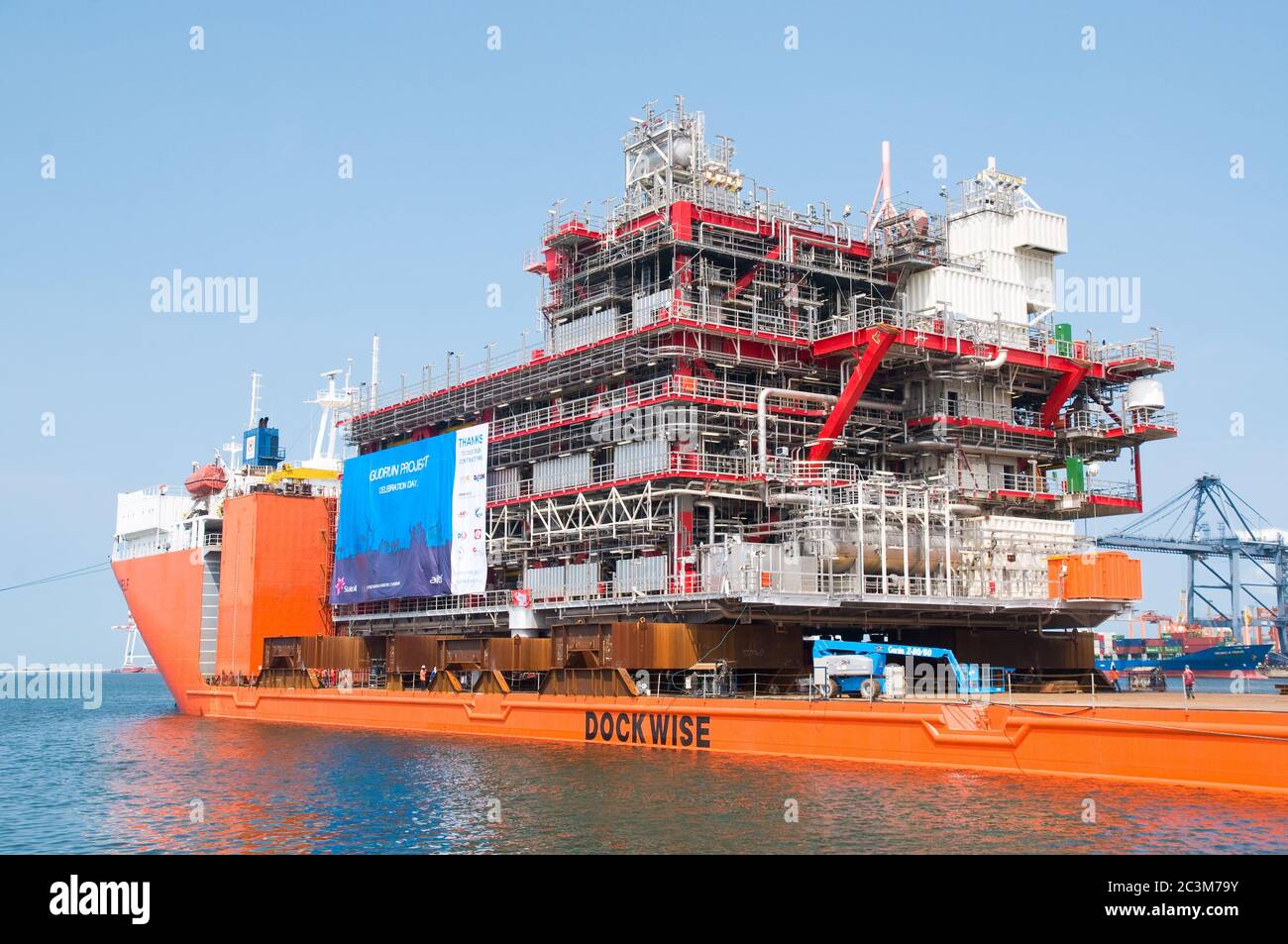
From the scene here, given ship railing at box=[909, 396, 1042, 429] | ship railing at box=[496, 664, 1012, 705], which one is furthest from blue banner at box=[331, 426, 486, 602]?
ship railing at box=[909, 396, 1042, 429]

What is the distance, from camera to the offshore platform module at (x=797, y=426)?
56000mm

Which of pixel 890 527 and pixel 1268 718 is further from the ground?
pixel 890 527

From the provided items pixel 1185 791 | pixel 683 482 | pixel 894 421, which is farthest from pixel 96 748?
pixel 1185 791

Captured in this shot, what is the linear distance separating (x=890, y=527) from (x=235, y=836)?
31623mm

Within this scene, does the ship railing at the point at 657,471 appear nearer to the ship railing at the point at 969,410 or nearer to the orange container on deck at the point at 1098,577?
the ship railing at the point at 969,410

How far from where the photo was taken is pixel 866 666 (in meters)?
48.5

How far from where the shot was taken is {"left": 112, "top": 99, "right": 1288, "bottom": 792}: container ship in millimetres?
53094

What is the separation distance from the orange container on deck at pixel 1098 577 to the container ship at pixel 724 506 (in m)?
0.13

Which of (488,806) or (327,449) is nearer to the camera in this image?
(488,806)

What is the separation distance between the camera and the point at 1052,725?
1521 inches

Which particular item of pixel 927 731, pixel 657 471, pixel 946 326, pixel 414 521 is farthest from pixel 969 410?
pixel 414 521
